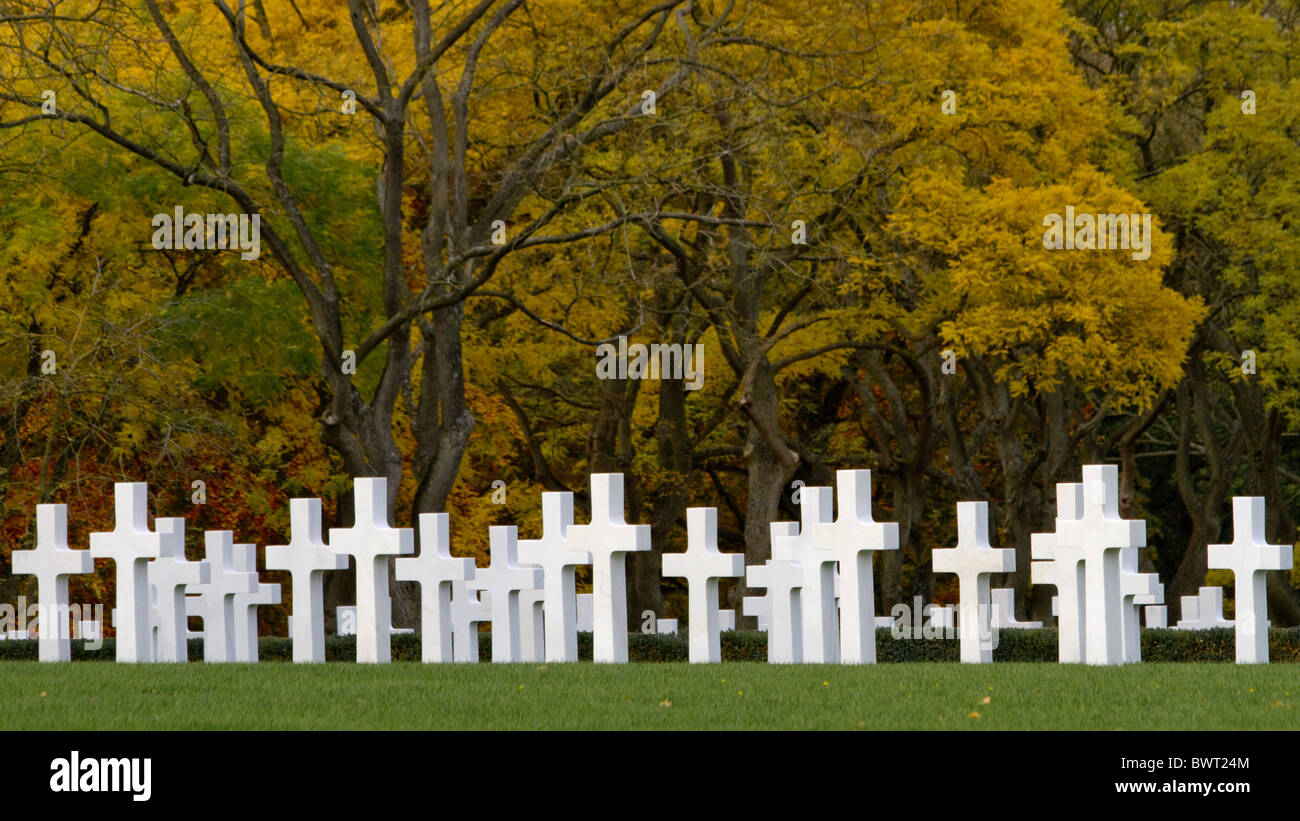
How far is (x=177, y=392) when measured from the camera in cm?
2269

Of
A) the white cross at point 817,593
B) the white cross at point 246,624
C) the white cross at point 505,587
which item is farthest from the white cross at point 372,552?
the white cross at point 817,593

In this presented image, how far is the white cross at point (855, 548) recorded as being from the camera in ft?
43.3

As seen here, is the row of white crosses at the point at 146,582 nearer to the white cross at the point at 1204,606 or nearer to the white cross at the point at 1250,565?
the white cross at the point at 1250,565

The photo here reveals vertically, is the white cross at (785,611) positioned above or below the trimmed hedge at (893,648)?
above

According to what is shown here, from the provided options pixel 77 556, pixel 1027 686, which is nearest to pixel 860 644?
pixel 1027 686

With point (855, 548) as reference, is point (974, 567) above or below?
below

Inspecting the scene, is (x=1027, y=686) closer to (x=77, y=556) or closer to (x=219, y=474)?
(x=77, y=556)

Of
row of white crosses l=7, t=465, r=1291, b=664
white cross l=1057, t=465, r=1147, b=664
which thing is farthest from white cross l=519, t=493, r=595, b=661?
white cross l=1057, t=465, r=1147, b=664

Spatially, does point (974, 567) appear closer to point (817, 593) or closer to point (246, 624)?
point (817, 593)

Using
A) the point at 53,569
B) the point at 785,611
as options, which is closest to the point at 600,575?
the point at 785,611

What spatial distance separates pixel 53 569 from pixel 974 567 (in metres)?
7.06

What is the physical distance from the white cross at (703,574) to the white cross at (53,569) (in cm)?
456

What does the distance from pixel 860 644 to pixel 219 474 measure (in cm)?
1768

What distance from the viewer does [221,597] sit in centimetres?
1485
